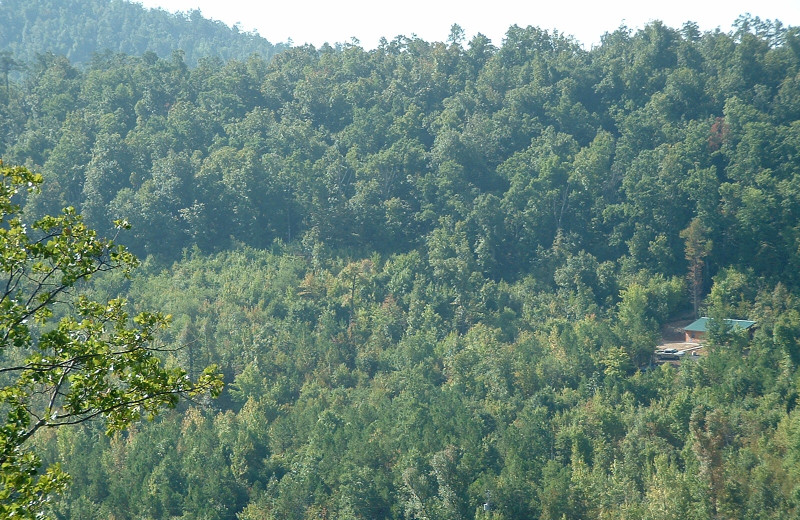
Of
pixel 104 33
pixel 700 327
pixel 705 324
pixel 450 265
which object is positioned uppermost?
pixel 104 33

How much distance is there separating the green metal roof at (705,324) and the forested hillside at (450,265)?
0.91 metres

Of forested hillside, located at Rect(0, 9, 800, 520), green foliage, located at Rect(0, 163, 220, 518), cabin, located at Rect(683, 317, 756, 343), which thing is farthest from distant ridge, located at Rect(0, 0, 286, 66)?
green foliage, located at Rect(0, 163, 220, 518)

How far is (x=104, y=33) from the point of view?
606 ft

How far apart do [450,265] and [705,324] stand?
1950 cm

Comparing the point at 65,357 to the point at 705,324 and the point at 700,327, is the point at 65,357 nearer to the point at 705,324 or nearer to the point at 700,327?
the point at 705,324

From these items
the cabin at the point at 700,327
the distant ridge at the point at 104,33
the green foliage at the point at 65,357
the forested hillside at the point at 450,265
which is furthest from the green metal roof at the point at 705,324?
the distant ridge at the point at 104,33

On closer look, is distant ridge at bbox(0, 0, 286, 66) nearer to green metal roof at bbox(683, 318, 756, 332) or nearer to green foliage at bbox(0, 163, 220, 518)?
green metal roof at bbox(683, 318, 756, 332)

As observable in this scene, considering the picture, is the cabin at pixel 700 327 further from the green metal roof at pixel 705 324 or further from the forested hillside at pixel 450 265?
the forested hillside at pixel 450 265

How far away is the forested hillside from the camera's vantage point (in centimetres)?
4675

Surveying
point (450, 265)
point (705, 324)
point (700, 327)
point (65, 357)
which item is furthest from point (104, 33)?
point (65, 357)

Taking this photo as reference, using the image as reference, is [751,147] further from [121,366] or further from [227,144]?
[121,366]

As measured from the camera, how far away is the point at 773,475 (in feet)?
136

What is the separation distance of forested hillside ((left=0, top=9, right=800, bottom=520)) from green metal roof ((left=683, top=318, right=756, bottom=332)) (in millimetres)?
912

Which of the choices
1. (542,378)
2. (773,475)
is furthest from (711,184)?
(773,475)
